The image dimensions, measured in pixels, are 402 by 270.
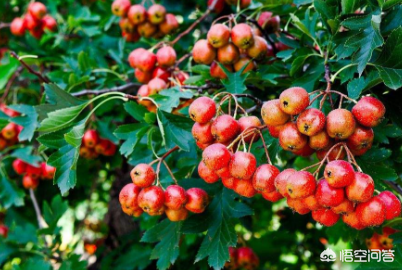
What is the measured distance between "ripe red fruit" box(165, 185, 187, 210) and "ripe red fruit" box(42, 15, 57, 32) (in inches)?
75.7

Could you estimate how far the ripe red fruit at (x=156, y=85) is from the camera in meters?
2.01

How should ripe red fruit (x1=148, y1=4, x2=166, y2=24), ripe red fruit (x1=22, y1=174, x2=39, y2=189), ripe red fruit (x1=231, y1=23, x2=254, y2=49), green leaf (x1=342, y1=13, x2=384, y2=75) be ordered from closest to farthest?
green leaf (x1=342, y1=13, x2=384, y2=75)
ripe red fruit (x1=231, y1=23, x2=254, y2=49)
ripe red fruit (x1=148, y1=4, x2=166, y2=24)
ripe red fruit (x1=22, y1=174, x2=39, y2=189)

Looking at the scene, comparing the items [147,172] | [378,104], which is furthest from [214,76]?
[378,104]

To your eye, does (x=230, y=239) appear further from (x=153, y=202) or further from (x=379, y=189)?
(x=379, y=189)

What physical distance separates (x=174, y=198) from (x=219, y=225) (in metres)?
0.26

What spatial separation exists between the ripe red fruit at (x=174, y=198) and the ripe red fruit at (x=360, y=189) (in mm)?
552

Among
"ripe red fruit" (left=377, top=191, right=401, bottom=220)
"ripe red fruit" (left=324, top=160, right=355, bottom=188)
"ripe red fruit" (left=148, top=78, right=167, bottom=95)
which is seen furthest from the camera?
"ripe red fruit" (left=148, top=78, right=167, bottom=95)

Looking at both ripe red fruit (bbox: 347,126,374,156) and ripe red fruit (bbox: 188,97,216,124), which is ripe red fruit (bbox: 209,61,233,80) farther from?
ripe red fruit (bbox: 347,126,374,156)

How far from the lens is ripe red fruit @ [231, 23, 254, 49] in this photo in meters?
1.87

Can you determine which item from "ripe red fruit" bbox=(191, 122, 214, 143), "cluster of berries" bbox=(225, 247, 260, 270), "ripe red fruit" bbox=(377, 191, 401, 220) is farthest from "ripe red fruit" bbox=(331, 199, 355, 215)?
"cluster of berries" bbox=(225, 247, 260, 270)

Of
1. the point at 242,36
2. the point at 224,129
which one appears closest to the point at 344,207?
the point at 224,129

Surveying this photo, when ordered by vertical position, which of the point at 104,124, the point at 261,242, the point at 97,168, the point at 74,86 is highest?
the point at 74,86

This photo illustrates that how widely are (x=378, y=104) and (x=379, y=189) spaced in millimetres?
346

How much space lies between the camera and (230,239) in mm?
1642
